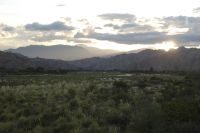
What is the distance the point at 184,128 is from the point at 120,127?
293 centimetres

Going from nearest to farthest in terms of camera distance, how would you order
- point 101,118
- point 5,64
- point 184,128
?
point 184,128, point 101,118, point 5,64

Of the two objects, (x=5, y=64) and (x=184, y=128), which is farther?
(x=5, y=64)

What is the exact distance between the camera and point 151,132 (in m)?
13.0

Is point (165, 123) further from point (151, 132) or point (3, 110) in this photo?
point (3, 110)

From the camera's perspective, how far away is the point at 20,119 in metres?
17.2

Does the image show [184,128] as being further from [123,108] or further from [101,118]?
[123,108]

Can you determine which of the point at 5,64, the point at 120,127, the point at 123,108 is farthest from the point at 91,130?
the point at 5,64

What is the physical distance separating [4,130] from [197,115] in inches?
266

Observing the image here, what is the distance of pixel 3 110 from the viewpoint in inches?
815

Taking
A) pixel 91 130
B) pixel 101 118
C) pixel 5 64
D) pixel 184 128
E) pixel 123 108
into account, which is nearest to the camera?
pixel 184 128

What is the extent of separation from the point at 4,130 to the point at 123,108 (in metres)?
6.66

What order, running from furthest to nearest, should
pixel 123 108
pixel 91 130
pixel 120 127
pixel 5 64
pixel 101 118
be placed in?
pixel 5 64, pixel 123 108, pixel 101 118, pixel 120 127, pixel 91 130

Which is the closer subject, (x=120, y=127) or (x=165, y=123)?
(x=165, y=123)

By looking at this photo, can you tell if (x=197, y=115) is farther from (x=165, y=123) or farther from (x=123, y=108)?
(x=123, y=108)
